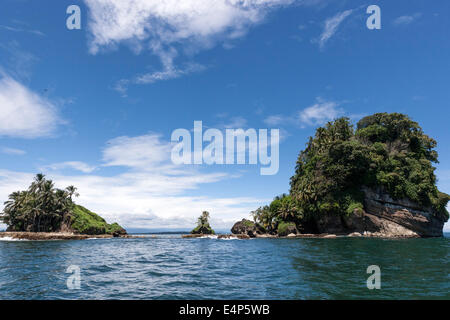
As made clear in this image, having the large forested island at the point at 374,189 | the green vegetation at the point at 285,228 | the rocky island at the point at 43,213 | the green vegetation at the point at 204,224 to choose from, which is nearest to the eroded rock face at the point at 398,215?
the large forested island at the point at 374,189

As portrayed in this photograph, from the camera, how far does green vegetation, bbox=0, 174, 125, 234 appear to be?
83312mm

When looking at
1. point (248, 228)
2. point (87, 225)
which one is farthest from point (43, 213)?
point (248, 228)

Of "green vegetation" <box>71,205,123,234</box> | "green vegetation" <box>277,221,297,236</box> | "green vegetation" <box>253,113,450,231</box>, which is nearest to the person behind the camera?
"green vegetation" <box>253,113,450,231</box>

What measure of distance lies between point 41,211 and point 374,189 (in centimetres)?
10745

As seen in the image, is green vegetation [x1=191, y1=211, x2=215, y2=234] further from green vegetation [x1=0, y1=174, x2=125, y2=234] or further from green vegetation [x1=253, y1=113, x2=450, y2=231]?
green vegetation [x1=0, y1=174, x2=125, y2=234]

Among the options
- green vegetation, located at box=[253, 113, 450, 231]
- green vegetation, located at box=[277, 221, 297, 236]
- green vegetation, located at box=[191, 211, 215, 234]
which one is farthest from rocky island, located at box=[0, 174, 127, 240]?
green vegetation, located at box=[253, 113, 450, 231]

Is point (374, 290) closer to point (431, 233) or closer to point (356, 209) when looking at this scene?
point (356, 209)

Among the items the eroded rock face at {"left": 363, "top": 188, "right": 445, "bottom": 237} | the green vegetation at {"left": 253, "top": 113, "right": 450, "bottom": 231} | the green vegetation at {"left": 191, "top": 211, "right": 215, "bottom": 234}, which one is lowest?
the green vegetation at {"left": 191, "top": 211, "right": 215, "bottom": 234}

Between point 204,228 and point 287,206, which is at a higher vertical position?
point 287,206

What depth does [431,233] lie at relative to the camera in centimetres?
6688

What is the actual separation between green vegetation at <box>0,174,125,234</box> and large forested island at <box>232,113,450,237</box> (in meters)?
79.5

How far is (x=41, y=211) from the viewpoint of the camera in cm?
8206
